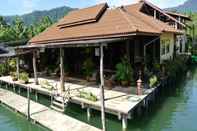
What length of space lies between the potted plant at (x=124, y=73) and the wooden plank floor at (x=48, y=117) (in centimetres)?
410

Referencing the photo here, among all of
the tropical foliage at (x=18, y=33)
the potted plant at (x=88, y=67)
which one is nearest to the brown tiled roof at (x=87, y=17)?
the potted plant at (x=88, y=67)

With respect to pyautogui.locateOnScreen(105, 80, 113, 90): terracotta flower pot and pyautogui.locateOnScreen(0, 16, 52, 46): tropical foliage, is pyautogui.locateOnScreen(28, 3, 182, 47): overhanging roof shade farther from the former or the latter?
pyautogui.locateOnScreen(0, 16, 52, 46): tropical foliage

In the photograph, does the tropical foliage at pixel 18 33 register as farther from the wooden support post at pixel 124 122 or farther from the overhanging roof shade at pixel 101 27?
the wooden support post at pixel 124 122

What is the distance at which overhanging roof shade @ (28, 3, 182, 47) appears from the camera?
47.5 ft

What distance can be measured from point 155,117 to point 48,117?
17.4ft

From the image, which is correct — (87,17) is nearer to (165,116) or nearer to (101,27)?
(101,27)

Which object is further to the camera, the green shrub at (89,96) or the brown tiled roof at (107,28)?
the brown tiled roof at (107,28)

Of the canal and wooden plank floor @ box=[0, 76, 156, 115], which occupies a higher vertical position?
wooden plank floor @ box=[0, 76, 156, 115]

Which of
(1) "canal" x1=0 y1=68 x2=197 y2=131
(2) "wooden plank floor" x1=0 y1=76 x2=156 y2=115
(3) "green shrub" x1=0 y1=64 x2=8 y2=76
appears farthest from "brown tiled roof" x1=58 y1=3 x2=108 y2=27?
(3) "green shrub" x1=0 y1=64 x2=8 y2=76

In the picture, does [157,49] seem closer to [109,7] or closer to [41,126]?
[109,7]

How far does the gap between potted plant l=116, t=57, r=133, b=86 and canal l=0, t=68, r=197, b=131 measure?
2.02m

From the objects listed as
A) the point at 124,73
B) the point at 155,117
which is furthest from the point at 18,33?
the point at 155,117

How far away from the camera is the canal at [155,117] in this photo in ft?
38.2

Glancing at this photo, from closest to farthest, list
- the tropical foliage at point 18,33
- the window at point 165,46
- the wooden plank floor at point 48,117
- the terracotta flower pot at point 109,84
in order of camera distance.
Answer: the wooden plank floor at point 48,117, the terracotta flower pot at point 109,84, the window at point 165,46, the tropical foliage at point 18,33
